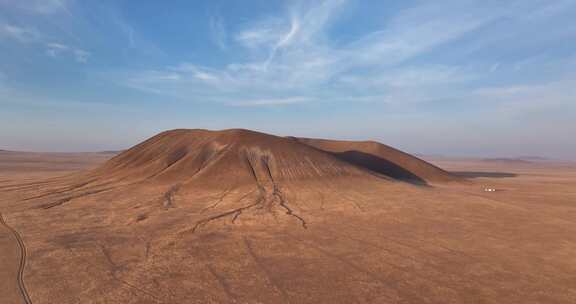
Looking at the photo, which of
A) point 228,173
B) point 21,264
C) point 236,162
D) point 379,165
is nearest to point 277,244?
point 21,264

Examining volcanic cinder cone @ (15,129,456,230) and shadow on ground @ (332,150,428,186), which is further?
shadow on ground @ (332,150,428,186)

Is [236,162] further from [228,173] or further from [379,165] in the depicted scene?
[379,165]

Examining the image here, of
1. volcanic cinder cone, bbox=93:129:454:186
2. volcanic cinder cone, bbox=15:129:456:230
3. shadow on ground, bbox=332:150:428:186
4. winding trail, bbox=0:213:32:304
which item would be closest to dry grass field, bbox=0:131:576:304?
winding trail, bbox=0:213:32:304

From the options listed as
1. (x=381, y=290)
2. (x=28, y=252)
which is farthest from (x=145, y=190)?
(x=381, y=290)

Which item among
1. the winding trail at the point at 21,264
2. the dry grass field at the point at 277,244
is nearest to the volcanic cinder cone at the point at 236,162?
the dry grass field at the point at 277,244

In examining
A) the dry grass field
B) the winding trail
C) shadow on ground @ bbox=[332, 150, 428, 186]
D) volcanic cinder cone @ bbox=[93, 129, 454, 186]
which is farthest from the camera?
shadow on ground @ bbox=[332, 150, 428, 186]

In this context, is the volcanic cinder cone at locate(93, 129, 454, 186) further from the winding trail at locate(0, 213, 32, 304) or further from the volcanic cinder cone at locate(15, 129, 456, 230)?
the winding trail at locate(0, 213, 32, 304)

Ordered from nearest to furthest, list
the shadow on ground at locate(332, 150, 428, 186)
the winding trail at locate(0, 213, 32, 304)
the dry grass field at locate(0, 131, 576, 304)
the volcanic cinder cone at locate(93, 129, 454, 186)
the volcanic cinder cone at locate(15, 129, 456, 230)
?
the winding trail at locate(0, 213, 32, 304)
the dry grass field at locate(0, 131, 576, 304)
the volcanic cinder cone at locate(15, 129, 456, 230)
the volcanic cinder cone at locate(93, 129, 454, 186)
the shadow on ground at locate(332, 150, 428, 186)

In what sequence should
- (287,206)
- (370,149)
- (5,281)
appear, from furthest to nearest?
(370,149)
(287,206)
(5,281)

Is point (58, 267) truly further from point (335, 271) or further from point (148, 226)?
point (335, 271)
